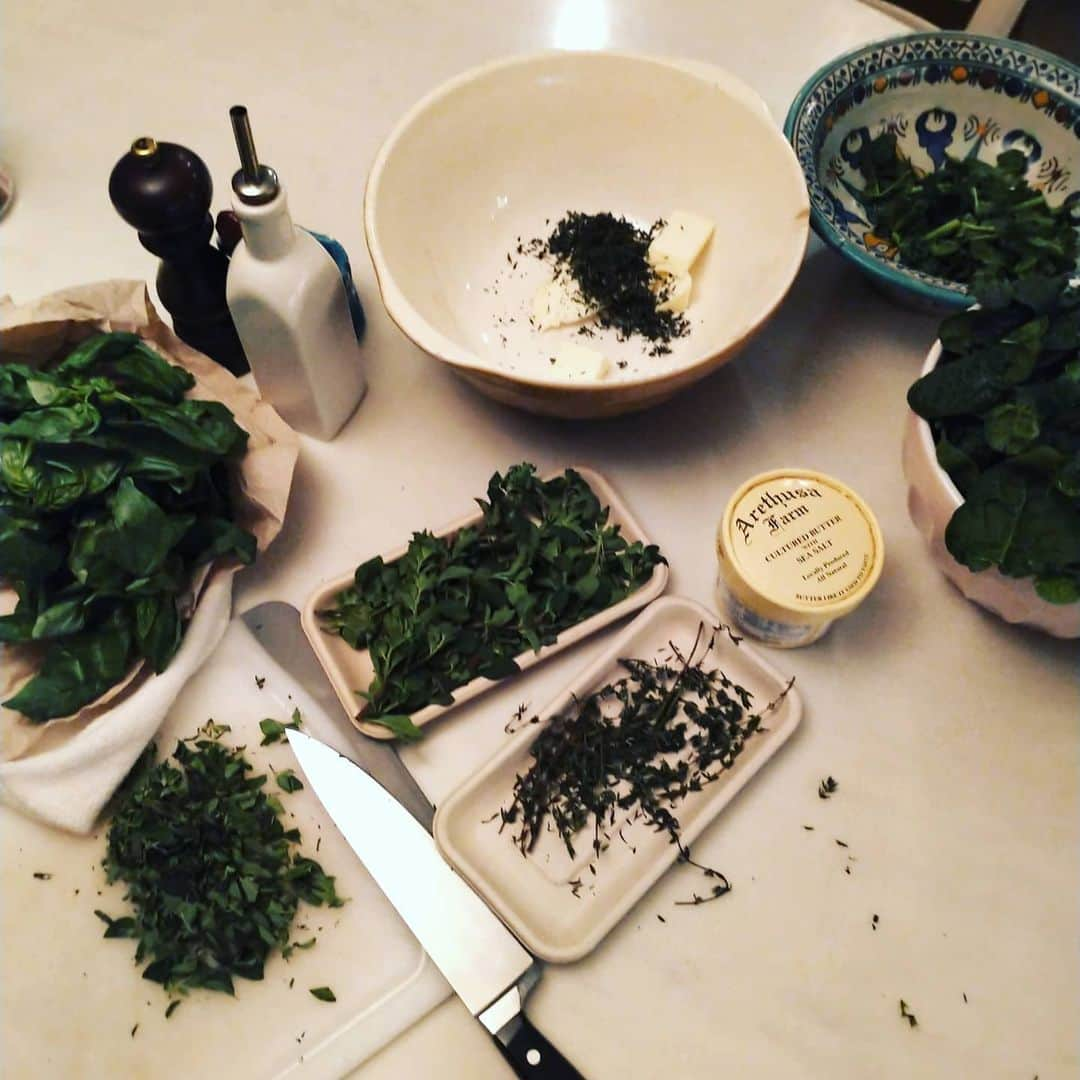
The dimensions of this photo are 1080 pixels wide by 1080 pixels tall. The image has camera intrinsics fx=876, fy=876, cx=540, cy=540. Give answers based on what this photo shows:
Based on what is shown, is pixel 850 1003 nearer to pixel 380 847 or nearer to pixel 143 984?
pixel 380 847

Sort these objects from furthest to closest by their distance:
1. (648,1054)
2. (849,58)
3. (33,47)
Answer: (33,47)
(849,58)
(648,1054)

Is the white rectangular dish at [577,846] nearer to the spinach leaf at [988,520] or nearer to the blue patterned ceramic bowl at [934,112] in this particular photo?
the spinach leaf at [988,520]

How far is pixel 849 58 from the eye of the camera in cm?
80

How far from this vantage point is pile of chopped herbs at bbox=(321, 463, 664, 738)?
620 mm

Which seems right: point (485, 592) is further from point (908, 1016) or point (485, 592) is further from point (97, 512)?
point (908, 1016)

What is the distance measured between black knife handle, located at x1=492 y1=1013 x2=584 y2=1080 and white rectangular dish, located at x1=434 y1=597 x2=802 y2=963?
0.04 meters

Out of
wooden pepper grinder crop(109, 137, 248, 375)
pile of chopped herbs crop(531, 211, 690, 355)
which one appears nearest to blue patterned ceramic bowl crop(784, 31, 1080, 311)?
pile of chopped herbs crop(531, 211, 690, 355)

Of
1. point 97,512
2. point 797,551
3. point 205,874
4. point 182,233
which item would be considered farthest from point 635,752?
point 182,233

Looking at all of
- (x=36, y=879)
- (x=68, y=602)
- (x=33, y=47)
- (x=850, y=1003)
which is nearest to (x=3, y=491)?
(x=68, y=602)

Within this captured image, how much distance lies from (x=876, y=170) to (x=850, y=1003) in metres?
0.71

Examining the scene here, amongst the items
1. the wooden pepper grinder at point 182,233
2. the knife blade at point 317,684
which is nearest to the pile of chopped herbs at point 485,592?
the knife blade at point 317,684

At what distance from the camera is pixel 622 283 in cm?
81

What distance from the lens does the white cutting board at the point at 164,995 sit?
0.53m

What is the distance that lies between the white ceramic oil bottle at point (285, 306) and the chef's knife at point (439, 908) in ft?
0.94
